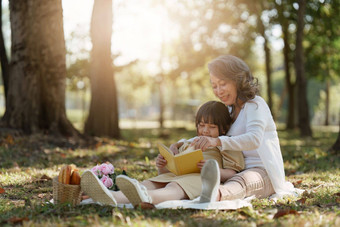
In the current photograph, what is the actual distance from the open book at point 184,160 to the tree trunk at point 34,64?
5.56 m

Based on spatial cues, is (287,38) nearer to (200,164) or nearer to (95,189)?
(200,164)

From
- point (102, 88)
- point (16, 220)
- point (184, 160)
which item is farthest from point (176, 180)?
point (102, 88)

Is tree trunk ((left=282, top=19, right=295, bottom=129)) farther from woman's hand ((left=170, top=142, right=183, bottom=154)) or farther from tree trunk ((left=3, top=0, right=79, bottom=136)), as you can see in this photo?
woman's hand ((left=170, top=142, right=183, bottom=154))

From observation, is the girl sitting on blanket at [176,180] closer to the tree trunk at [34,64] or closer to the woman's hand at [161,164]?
the woman's hand at [161,164]

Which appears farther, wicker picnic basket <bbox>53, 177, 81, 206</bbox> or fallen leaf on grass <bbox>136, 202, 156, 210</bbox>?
wicker picnic basket <bbox>53, 177, 81, 206</bbox>

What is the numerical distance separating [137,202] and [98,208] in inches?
12.5

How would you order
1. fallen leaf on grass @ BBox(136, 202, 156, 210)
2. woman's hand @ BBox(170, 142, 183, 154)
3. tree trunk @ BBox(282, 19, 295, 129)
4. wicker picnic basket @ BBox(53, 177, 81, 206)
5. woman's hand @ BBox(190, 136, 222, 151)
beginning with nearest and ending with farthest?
fallen leaf on grass @ BBox(136, 202, 156, 210), wicker picnic basket @ BBox(53, 177, 81, 206), woman's hand @ BBox(190, 136, 222, 151), woman's hand @ BBox(170, 142, 183, 154), tree trunk @ BBox(282, 19, 295, 129)

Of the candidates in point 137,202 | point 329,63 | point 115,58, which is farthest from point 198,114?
point 329,63

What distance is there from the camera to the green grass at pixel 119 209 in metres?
2.91

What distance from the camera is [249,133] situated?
3.70m

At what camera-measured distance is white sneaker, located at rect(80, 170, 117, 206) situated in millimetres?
3246

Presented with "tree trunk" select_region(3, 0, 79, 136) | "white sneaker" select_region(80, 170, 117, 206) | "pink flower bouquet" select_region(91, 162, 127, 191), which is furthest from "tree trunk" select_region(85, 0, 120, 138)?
"white sneaker" select_region(80, 170, 117, 206)

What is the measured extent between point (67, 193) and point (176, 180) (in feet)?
2.98

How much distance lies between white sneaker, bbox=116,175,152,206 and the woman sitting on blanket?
2.58 feet
